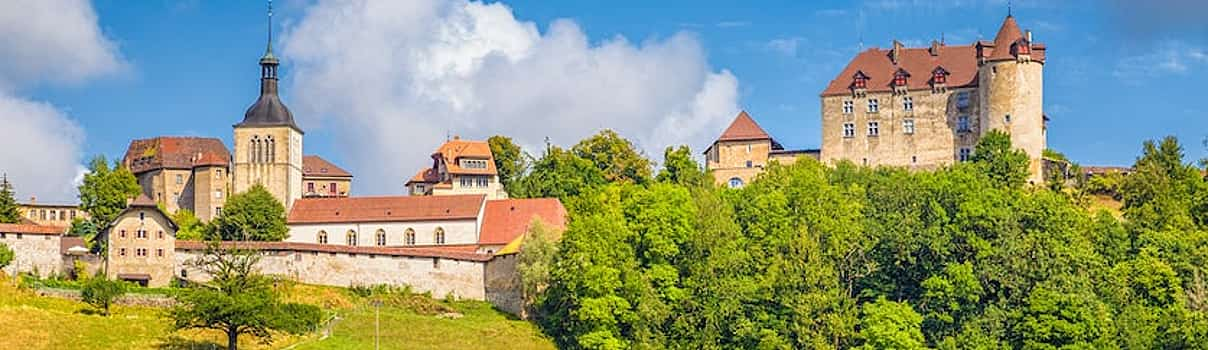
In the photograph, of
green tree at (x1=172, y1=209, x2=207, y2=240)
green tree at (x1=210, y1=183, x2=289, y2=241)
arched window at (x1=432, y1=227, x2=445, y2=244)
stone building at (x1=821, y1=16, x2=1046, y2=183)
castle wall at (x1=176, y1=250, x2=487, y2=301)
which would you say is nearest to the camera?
castle wall at (x1=176, y1=250, x2=487, y2=301)

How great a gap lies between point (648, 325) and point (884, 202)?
49.5 ft

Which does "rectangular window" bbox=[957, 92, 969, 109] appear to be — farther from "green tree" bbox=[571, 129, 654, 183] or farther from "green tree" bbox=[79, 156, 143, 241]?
"green tree" bbox=[79, 156, 143, 241]

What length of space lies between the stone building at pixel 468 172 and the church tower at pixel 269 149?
8661mm

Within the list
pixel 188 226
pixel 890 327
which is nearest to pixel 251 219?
pixel 188 226

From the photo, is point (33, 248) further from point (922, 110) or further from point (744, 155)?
point (922, 110)

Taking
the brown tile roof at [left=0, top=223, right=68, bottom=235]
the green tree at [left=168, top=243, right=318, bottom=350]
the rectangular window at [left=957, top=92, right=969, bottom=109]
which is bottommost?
the green tree at [left=168, top=243, right=318, bottom=350]

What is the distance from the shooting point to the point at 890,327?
74.6 metres

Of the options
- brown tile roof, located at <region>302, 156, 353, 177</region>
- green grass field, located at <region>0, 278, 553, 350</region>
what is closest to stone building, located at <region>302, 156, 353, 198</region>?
brown tile roof, located at <region>302, 156, 353, 177</region>

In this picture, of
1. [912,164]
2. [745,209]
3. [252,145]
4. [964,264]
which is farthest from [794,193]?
[252,145]

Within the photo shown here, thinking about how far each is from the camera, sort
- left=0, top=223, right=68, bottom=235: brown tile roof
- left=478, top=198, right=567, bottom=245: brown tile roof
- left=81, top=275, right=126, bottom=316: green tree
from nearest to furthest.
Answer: left=81, top=275, right=126, bottom=316: green tree, left=0, top=223, right=68, bottom=235: brown tile roof, left=478, top=198, right=567, bottom=245: brown tile roof

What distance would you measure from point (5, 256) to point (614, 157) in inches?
1426

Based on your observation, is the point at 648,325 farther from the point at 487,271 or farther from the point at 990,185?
the point at 990,185

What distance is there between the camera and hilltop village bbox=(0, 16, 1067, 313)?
83062 millimetres

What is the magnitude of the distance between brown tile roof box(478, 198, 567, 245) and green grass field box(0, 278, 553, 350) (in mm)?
11164
